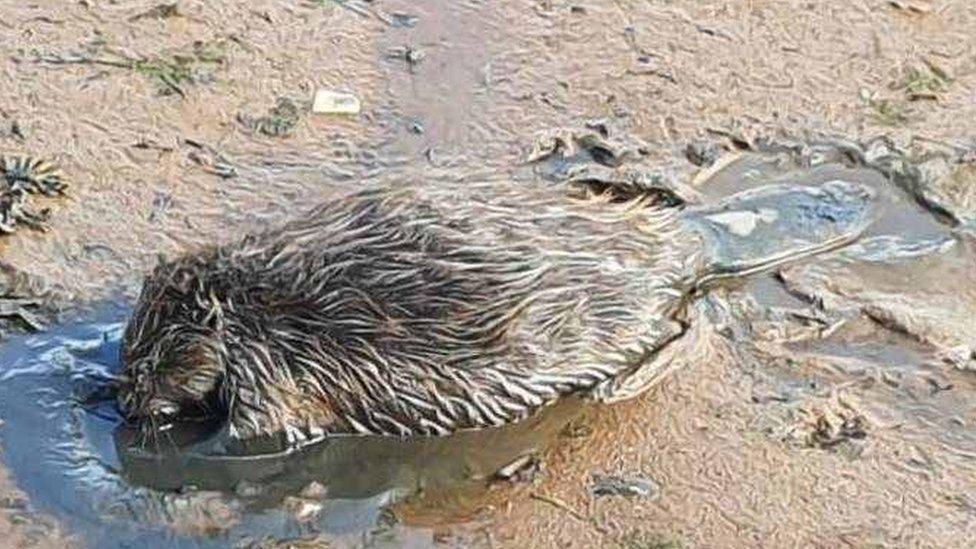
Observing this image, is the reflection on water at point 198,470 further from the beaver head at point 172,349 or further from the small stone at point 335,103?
the small stone at point 335,103

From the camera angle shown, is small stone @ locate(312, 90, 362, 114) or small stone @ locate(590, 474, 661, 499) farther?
small stone @ locate(312, 90, 362, 114)

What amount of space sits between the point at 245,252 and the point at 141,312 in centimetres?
34

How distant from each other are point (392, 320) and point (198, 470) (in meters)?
0.68

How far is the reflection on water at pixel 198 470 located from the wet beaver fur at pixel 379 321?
68 mm

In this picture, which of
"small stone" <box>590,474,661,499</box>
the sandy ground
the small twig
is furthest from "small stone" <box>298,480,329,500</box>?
"small stone" <box>590,474,661,499</box>

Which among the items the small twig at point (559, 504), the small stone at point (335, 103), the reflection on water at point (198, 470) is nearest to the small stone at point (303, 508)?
the reflection on water at point (198, 470)

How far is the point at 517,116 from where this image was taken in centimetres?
→ 713

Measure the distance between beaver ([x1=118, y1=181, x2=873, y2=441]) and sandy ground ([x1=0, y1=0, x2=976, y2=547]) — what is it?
29 centimetres

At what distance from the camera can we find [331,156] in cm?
691

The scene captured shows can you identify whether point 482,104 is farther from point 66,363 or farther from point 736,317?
point 66,363

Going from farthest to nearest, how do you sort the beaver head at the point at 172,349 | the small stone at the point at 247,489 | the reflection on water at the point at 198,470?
1. the beaver head at the point at 172,349
2. the small stone at the point at 247,489
3. the reflection on water at the point at 198,470

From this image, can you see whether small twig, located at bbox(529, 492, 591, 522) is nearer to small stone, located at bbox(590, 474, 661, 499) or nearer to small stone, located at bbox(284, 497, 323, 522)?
small stone, located at bbox(590, 474, 661, 499)

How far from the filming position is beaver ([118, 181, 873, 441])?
5.61 meters

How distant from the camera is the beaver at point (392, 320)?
5613 mm
